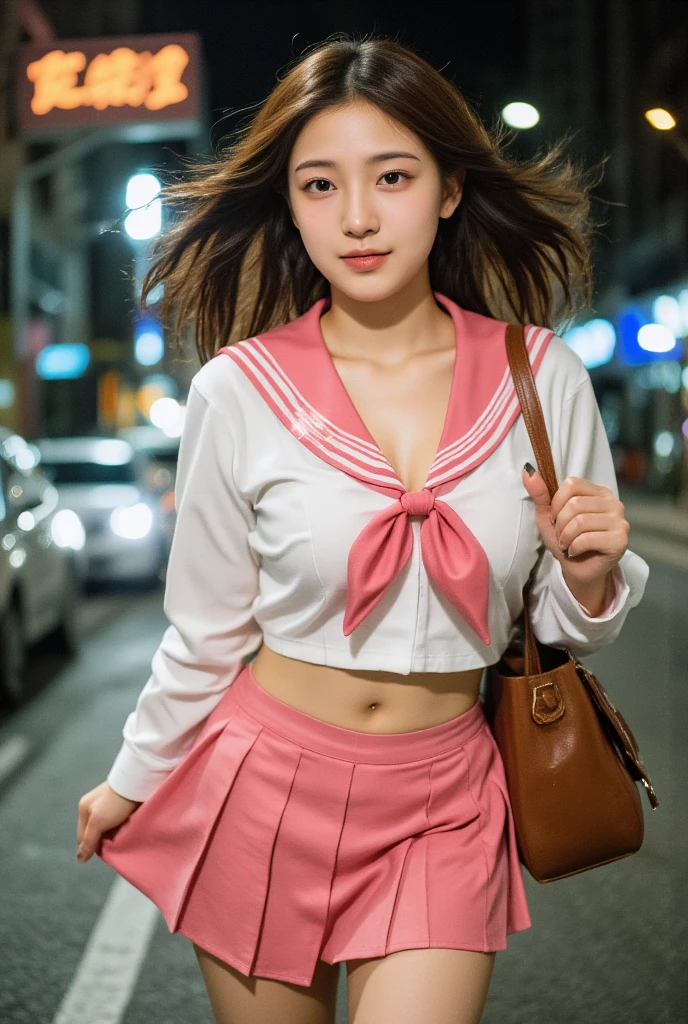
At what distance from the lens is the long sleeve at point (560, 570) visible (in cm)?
183

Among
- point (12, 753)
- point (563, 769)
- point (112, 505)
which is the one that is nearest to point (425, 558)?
point (563, 769)

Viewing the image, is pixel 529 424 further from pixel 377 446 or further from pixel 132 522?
pixel 132 522

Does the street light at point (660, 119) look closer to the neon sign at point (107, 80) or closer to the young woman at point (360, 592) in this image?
the young woman at point (360, 592)

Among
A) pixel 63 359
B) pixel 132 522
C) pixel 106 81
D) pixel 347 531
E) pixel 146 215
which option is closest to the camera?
pixel 347 531

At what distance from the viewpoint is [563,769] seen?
1.85 metres

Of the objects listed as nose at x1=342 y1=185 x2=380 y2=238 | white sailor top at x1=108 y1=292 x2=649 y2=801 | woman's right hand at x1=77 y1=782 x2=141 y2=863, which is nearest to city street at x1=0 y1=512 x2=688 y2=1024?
woman's right hand at x1=77 y1=782 x2=141 y2=863

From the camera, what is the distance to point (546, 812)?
1.86 metres

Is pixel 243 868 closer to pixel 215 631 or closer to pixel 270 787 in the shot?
pixel 270 787

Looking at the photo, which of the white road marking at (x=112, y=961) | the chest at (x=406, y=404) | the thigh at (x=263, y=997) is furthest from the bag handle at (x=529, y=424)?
the white road marking at (x=112, y=961)

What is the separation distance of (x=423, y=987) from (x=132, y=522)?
891 centimetres

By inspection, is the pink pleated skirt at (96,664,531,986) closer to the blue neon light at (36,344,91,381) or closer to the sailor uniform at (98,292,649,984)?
the sailor uniform at (98,292,649,984)

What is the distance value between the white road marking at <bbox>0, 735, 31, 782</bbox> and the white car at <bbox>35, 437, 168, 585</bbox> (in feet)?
14.8

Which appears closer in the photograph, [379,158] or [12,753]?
[379,158]

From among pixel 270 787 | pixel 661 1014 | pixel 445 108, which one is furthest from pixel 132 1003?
pixel 445 108
